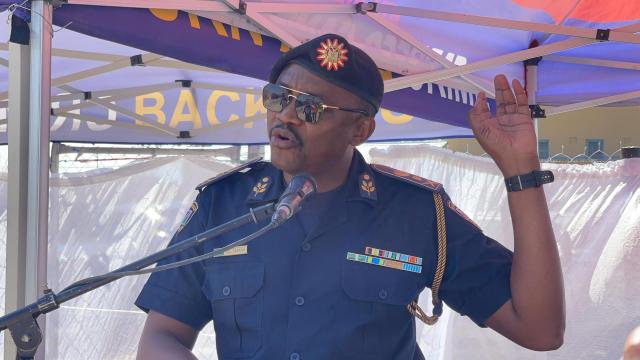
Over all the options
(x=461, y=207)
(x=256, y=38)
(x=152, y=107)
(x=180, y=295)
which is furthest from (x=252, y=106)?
(x=180, y=295)

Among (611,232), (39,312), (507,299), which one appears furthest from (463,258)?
(611,232)

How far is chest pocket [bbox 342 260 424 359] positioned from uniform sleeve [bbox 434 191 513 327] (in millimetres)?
105

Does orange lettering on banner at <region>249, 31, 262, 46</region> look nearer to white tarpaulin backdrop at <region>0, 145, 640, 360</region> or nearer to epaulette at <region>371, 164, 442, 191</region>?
epaulette at <region>371, 164, 442, 191</region>

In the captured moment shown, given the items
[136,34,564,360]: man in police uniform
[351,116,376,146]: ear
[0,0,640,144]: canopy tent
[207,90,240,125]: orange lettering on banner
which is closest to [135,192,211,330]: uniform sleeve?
[136,34,564,360]: man in police uniform

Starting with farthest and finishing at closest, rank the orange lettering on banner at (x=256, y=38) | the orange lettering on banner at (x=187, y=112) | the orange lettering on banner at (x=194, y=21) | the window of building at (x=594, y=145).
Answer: the window of building at (x=594, y=145), the orange lettering on banner at (x=187, y=112), the orange lettering on banner at (x=256, y=38), the orange lettering on banner at (x=194, y=21)

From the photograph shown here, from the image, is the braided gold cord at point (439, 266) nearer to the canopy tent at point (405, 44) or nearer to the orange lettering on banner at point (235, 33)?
the canopy tent at point (405, 44)

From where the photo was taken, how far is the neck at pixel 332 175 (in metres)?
2.04

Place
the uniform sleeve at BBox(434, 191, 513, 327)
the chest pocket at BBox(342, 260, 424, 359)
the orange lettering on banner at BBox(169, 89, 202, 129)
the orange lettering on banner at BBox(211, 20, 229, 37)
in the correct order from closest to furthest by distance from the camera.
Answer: the chest pocket at BBox(342, 260, 424, 359) → the uniform sleeve at BBox(434, 191, 513, 327) → the orange lettering on banner at BBox(211, 20, 229, 37) → the orange lettering on banner at BBox(169, 89, 202, 129)

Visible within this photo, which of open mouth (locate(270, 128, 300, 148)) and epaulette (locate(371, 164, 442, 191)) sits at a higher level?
open mouth (locate(270, 128, 300, 148))

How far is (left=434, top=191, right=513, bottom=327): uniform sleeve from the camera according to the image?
6.50 feet

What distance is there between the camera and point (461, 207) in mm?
5457

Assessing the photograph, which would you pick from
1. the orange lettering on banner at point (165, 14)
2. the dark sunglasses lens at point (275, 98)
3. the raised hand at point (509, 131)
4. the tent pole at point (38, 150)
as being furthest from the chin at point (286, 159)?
the orange lettering on banner at point (165, 14)

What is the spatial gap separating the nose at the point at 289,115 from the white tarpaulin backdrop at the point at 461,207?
3.47 meters

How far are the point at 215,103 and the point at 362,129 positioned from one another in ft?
14.4
